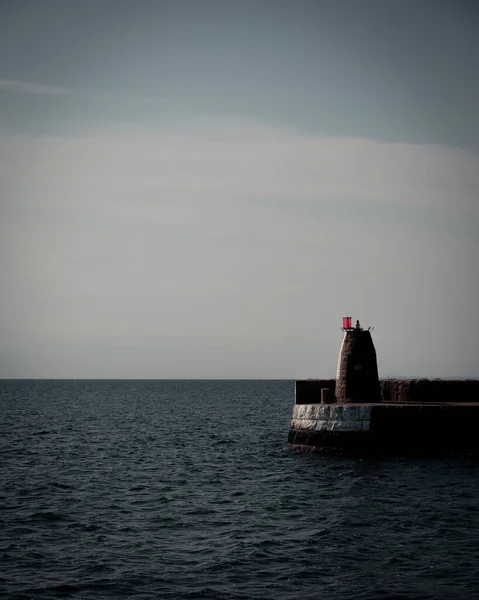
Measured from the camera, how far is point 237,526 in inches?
766

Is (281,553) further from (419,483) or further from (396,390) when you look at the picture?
(396,390)

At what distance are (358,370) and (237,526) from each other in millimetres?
16552

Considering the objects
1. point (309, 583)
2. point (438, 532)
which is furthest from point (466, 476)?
point (309, 583)

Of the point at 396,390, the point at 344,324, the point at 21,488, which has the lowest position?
the point at 21,488

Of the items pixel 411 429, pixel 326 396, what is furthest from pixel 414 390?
pixel 411 429

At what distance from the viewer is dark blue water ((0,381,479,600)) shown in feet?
47.4

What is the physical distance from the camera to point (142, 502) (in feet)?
75.8

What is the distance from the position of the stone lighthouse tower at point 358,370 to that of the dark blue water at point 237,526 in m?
3.95

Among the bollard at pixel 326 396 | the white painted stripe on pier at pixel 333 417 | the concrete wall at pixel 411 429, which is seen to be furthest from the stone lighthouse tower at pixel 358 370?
the concrete wall at pixel 411 429

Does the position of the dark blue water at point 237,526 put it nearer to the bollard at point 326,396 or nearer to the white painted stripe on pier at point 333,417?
the white painted stripe on pier at point 333,417

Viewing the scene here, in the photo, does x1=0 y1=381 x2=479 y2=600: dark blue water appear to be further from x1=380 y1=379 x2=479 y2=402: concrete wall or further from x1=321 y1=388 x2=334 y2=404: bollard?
x1=380 y1=379 x2=479 y2=402: concrete wall

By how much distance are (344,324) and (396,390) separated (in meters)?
4.44

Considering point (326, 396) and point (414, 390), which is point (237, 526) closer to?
point (326, 396)

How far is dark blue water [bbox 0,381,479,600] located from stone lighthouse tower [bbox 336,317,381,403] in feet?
13.0
